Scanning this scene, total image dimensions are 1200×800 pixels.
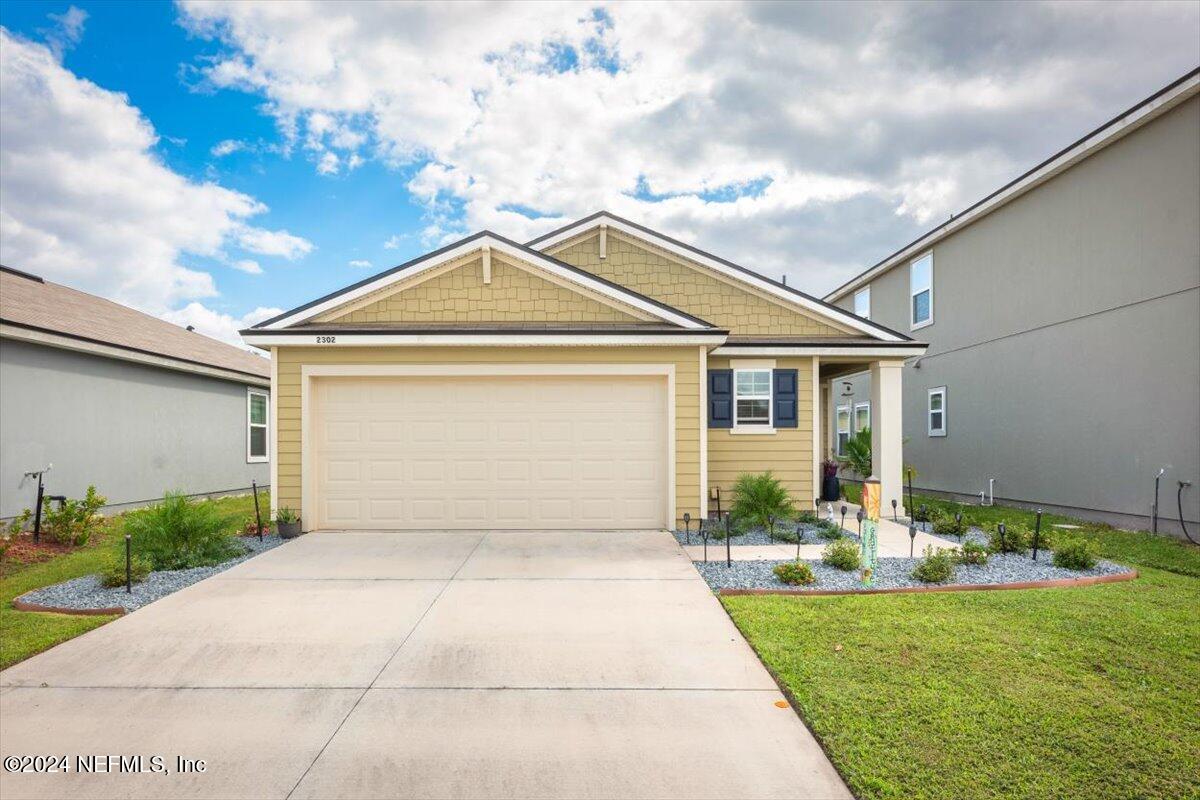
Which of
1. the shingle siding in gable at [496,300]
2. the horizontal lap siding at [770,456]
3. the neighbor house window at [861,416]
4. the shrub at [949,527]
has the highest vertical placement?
the shingle siding in gable at [496,300]

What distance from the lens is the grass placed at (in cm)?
496

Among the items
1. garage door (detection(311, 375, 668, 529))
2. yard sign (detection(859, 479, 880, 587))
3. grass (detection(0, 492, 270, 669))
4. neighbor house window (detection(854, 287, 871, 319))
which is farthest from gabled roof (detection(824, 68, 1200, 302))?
grass (detection(0, 492, 270, 669))

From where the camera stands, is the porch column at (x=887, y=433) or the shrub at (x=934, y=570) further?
Result: the porch column at (x=887, y=433)

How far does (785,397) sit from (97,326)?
1423 centimetres

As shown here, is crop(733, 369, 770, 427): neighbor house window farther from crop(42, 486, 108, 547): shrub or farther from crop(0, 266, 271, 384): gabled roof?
crop(0, 266, 271, 384): gabled roof

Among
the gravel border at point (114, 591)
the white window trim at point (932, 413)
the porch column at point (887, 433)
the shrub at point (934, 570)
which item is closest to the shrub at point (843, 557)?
the shrub at point (934, 570)

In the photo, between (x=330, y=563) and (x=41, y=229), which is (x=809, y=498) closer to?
(x=330, y=563)

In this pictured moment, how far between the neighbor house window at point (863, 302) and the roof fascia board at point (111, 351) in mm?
19003

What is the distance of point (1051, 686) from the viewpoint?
409cm

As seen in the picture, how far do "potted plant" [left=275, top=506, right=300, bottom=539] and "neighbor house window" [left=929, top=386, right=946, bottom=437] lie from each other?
15.2 metres

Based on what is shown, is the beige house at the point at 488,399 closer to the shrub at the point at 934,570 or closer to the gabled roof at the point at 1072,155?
the shrub at the point at 934,570

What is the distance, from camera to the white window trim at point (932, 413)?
51.6 feet

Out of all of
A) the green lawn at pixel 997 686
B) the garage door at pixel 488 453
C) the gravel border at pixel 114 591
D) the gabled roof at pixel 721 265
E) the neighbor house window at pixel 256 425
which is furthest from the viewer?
the neighbor house window at pixel 256 425

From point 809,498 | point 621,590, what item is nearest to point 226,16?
point 621,590
